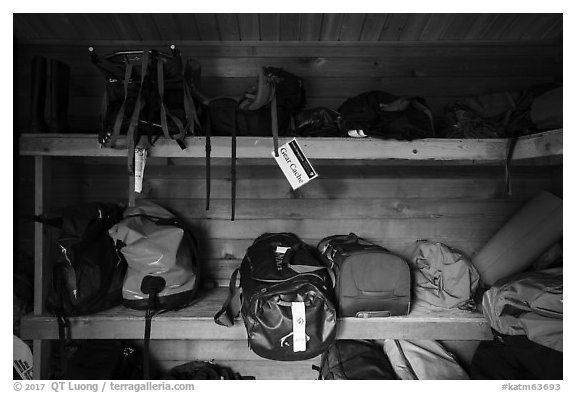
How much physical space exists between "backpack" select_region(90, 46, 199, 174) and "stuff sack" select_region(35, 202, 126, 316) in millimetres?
Answer: 303

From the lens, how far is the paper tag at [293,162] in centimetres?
147

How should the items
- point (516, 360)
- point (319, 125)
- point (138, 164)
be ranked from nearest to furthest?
point (516, 360), point (138, 164), point (319, 125)

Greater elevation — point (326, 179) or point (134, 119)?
point (134, 119)

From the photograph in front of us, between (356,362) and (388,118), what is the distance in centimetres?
99

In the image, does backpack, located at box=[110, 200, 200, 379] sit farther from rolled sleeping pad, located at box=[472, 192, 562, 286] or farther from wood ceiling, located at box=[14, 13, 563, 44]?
rolled sleeping pad, located at box=[472, 192, 562, 286]

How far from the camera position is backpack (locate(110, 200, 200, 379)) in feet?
4.95

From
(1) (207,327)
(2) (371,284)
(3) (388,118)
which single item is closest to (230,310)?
(1) (207,327)

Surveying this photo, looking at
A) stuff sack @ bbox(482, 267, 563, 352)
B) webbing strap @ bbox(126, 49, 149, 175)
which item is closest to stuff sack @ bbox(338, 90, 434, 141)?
stuff sack @ bbox(482, 267, 563, 352)

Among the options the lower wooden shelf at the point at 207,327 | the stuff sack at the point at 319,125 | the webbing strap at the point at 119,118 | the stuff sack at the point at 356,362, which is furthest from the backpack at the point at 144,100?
the stuff sack at the point at 356,362

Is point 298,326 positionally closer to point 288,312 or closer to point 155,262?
point 288,312

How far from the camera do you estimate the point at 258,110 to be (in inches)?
59.5

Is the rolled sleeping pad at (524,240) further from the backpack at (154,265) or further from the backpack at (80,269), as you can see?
the backpack at (80,269)

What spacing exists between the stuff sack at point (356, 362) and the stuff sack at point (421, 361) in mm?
40
